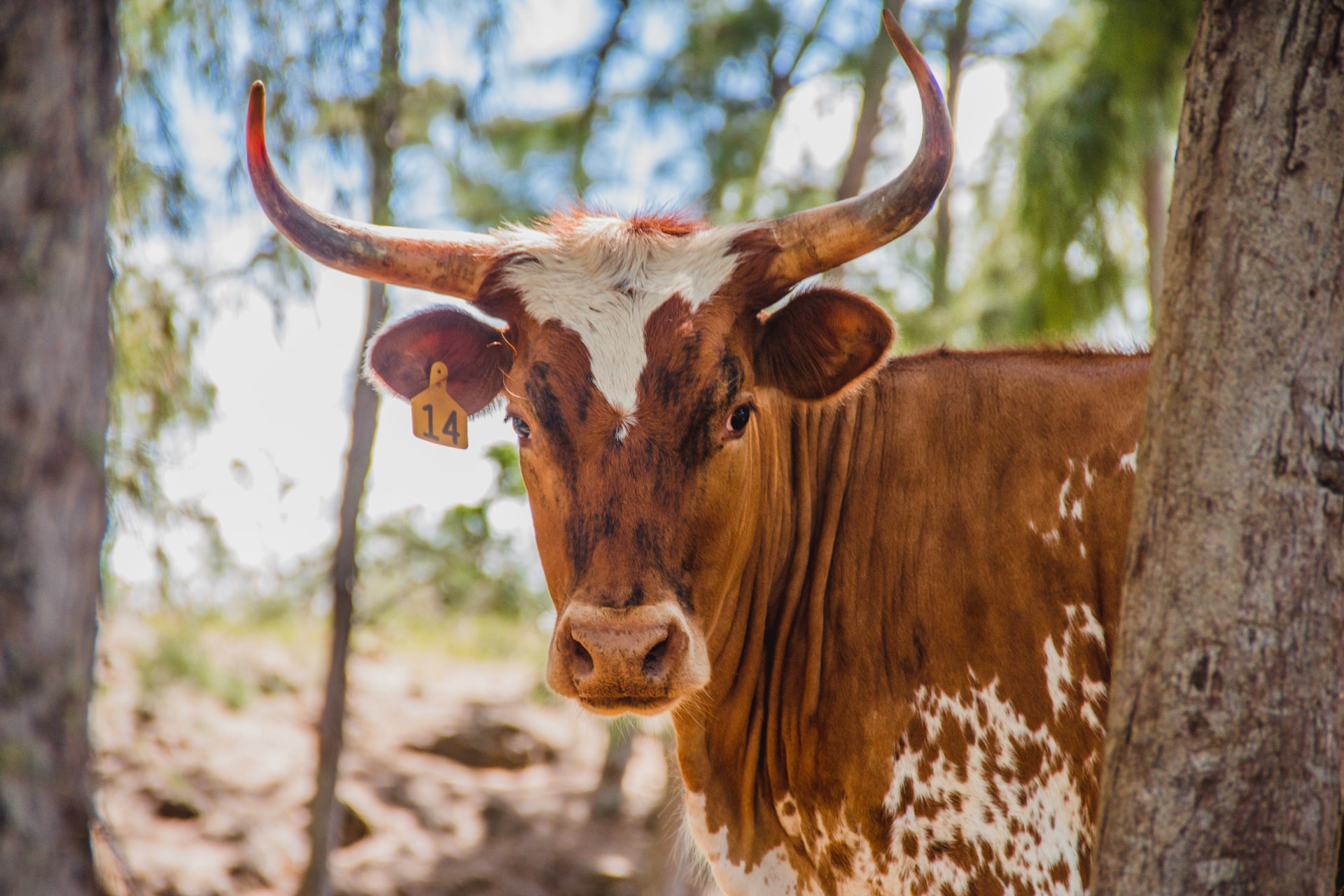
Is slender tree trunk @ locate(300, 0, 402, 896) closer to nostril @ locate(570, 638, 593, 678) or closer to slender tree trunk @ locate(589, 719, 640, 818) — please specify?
nostril @ locate(570, 638, 593, 678)

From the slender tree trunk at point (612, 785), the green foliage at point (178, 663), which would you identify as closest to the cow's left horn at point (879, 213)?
the green foliage at point (178, 663)

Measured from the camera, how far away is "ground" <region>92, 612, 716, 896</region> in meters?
6.19

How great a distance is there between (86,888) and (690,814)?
1923 millimetres

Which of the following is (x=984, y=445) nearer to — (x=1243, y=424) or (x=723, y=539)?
(x=723, y=539)

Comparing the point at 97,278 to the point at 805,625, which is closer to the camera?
the point at 97,278

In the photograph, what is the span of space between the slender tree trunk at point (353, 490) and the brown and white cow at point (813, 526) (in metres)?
1.97

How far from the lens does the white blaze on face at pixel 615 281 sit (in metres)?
2.79

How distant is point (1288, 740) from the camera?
1696mm

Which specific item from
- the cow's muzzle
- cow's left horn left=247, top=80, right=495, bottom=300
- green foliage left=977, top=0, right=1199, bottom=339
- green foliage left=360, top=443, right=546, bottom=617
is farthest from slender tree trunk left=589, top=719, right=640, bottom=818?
the cow's muzzle

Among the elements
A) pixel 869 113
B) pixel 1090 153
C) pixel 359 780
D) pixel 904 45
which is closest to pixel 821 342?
pixel 904 45

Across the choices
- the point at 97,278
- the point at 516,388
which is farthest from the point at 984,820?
the point at 97,278

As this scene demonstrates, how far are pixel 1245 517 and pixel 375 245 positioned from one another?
7.88ft

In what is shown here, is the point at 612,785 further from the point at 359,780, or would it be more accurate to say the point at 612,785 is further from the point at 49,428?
the point at 49,428

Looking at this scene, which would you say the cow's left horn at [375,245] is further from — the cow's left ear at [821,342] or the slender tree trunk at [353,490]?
the slender tree trunk at [353,490]
